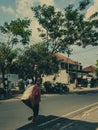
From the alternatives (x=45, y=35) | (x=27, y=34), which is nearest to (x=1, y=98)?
(x=27, y=34)

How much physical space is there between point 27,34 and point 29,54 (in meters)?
6.85

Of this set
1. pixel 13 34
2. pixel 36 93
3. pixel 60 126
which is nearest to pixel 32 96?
pixel 36 93

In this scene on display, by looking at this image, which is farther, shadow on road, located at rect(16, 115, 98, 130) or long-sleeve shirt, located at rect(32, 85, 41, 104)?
long-sleeve shirt, located at rect(32, 85, 41, 104)

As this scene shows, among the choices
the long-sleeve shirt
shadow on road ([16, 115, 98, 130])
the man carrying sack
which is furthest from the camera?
the long-sleeve shirt

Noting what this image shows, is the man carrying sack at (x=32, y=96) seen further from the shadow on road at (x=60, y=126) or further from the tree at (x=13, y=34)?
the tree at (x=13, y=34)

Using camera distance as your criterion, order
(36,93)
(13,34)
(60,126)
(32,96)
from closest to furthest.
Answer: (60,126) → (32,96) → (36,93) → (13,34)

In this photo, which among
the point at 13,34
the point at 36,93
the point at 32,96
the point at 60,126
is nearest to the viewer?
the point at 60,126

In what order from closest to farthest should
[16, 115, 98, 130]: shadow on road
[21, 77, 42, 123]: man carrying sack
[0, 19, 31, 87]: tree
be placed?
[16, 115, 98, 130]: shadow on road, [21, 77, 42, 123]: man carrying sack, [0, 19, 31, 87]: tree

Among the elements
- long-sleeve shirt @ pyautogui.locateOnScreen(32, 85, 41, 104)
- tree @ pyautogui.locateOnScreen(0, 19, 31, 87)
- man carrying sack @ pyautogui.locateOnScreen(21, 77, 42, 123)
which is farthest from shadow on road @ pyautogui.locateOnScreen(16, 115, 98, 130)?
tree @ pyautogui.locateOnScreen(0, 19, 31, 87)

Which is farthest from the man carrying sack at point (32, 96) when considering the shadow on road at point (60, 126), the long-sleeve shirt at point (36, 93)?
the shadow on road at point (60, 126)

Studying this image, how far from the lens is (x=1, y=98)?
98.3 feet

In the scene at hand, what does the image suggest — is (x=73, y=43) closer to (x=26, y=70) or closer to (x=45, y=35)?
(x=45, y=35)

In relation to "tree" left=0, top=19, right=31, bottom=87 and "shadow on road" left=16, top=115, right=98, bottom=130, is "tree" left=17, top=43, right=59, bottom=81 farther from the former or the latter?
"shadow on road" left=16, top=115, right=98, bottom=130

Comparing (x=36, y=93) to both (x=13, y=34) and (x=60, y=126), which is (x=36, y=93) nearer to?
(x=60, y=126)
